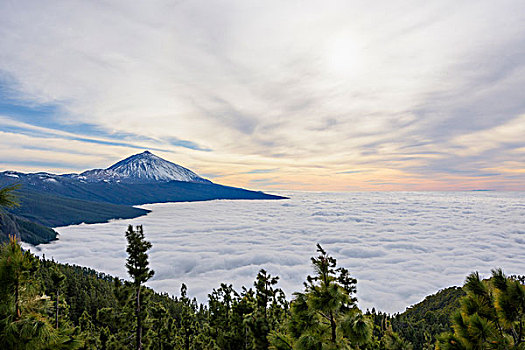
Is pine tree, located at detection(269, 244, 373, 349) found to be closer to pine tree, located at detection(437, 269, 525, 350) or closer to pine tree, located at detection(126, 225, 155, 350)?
pine tree, located at detection(437, 269, 525, 350)

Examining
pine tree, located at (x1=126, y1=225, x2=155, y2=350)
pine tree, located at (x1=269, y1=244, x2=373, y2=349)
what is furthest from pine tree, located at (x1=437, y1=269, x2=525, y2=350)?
pine tree, located at (x1=126, y1=225, x2=155, y2=350)

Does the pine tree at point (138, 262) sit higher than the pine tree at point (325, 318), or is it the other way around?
the pine tree at point (325, 318)

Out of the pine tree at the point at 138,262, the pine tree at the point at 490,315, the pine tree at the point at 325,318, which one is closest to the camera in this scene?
the pine tree at the point at 490,315

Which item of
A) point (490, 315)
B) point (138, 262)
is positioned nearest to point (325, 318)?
point (490, 315)

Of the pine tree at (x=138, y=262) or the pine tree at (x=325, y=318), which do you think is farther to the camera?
the pine tree at (x=138, y=262)

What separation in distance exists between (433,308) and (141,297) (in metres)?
149

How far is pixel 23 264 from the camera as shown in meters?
5.33

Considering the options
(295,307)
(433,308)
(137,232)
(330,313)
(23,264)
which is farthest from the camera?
(433,308)

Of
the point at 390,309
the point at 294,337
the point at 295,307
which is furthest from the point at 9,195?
the point at 390,309

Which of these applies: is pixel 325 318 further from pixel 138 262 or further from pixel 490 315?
pixel 138 262

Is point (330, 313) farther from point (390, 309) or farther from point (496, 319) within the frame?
point (390, 309)

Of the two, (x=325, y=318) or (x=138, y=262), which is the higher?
(x=325, y=318)

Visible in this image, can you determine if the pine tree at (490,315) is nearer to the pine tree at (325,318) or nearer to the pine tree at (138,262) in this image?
the pine tree at (325,318)

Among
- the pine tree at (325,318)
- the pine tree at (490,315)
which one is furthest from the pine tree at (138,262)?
the pine tree at (490,315)
